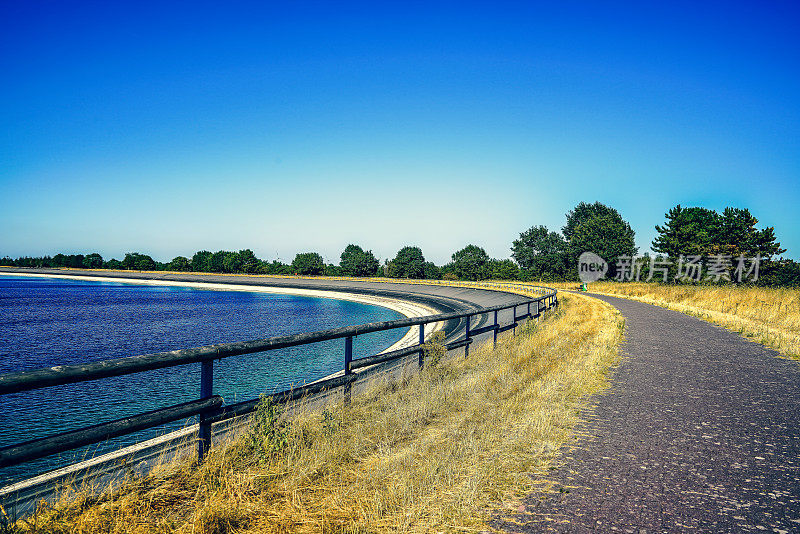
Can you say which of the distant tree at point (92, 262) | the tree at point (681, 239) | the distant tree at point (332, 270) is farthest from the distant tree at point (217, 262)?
the tree at point (681, 239)

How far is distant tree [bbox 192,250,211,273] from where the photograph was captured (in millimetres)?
173500

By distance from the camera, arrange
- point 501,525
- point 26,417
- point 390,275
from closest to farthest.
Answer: point 501,525
point 26,417
point 390,275

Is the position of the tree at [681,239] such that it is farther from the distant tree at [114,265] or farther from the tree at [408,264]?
the distant tree at [114,265]

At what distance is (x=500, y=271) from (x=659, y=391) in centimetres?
12035

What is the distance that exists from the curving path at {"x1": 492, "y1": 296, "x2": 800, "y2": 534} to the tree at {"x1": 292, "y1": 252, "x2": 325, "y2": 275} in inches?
6019

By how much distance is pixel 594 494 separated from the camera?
3.82 metres

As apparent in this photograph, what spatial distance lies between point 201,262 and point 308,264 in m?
51.4

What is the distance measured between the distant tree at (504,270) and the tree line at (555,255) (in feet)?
0.91

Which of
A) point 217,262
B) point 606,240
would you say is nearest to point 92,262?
point 217,262

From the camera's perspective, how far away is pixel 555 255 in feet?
362

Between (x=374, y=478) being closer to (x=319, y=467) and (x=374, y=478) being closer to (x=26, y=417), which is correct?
(x=319, y=467)

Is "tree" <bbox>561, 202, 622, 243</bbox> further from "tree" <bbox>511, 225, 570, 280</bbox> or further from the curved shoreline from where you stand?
the curved shoreline

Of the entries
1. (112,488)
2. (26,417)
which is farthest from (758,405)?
(26,417)

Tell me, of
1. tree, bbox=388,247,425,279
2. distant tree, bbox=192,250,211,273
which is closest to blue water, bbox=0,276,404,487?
tree, bbox=388,247,425,279
